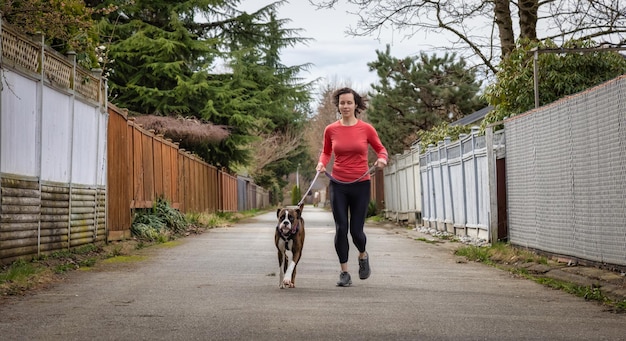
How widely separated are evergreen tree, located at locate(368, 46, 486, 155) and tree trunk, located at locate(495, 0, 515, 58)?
60.2 feet

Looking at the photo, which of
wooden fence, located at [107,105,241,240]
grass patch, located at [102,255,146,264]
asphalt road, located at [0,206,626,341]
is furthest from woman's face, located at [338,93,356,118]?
wooden fence, located at [107,105,241,240]

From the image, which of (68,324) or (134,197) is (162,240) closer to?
(134,197)

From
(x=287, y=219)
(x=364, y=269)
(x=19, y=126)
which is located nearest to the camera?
(x=287, y=219)

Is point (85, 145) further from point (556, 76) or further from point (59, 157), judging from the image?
point (556, 76)

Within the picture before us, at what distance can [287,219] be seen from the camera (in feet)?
28.8

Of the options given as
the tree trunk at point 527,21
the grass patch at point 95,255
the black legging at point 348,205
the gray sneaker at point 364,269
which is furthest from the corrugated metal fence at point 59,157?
the tree trunk at point 527,21

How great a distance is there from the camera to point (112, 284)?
30.6 feet

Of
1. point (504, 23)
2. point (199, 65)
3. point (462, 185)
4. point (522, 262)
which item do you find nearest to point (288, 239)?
point (522, 262)

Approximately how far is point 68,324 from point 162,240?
434 inches

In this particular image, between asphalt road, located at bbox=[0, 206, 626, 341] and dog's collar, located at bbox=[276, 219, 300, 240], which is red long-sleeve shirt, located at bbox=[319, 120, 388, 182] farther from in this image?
asphalt road, located at bbox=[0, 206, 626, 341]

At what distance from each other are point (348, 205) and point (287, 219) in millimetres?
928

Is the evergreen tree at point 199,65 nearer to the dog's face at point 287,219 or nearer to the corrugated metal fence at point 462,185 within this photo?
the corrugated metal fence at point 462,185

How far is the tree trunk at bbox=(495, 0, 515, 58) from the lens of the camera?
21.5 m

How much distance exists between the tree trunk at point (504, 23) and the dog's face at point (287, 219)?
45.5 feet
